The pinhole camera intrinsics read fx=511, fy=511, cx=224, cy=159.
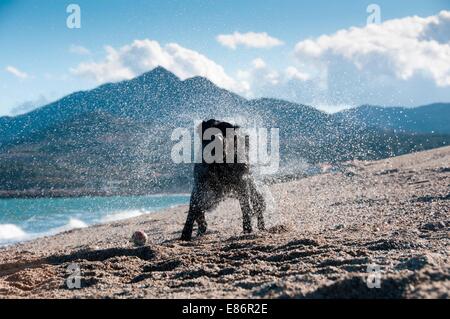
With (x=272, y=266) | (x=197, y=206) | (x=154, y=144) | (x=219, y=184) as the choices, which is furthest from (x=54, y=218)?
(x=154, y=144)

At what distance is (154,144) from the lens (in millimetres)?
122375

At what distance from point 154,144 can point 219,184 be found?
114 m

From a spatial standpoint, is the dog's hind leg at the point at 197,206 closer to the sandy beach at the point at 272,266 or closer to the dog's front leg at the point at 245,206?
the sandy beach at the point at 272,266

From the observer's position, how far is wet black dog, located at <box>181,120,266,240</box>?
9180 mm

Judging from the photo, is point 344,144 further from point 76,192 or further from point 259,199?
point 259,199

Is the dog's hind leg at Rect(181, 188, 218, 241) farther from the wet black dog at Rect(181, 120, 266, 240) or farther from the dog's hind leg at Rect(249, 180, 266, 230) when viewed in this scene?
the dog's hind leg at Rect(249, 180, 266, 230)

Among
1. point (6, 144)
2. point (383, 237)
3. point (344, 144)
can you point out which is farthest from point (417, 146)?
point (6, 144)

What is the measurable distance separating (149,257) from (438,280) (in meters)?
4.40

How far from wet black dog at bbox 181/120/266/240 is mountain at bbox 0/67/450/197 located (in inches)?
1527

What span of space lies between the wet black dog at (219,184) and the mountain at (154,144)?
1527 inches

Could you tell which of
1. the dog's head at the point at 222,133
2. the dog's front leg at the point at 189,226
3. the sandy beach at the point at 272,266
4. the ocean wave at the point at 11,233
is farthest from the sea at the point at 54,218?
the sandy beach at the point at 272,266

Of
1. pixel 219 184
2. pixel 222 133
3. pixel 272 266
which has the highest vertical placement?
pixel 222 133

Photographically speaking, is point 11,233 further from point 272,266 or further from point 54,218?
point 272,266

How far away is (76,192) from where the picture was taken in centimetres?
9512
